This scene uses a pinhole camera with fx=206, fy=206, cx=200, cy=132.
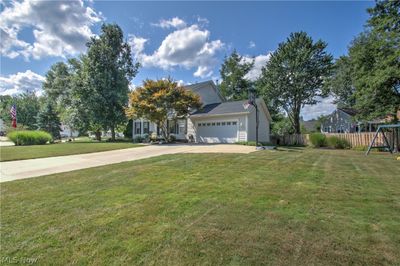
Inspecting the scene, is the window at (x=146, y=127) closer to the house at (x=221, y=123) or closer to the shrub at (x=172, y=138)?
the house at (x=221, y=123)

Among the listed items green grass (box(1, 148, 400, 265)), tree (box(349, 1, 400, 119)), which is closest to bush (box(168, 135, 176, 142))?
green grass (box(1, 148, 400, 265))

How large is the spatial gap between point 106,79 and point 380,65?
26112 millimetres

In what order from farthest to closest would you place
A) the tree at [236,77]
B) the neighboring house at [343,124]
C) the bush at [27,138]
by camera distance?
the tree at [236,77] → the neighboring house at [343,124] → the bush at [27,138]

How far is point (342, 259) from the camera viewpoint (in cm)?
210

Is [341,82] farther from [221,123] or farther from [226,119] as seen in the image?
[221,123]

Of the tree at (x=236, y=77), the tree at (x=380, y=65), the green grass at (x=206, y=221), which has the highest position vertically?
the tree at (x=236, y=77)

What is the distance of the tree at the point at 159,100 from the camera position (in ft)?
57.8

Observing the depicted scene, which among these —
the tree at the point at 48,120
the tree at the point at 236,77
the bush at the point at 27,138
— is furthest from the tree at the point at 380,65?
the tree at the point at 48,120

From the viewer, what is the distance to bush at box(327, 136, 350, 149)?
15125 mm

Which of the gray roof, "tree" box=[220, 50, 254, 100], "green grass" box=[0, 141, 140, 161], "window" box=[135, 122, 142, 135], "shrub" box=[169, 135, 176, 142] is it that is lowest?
"green grass" box=[0, 141, 140, 161]

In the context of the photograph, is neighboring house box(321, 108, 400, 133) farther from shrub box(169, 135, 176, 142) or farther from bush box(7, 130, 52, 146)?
bush box(7, 130, 52, 146)

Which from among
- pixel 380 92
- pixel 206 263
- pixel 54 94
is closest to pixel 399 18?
pixel 380 92

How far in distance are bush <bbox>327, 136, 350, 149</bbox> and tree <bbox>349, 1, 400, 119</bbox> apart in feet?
8.19

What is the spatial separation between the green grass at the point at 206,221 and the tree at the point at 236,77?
27.1 meters
